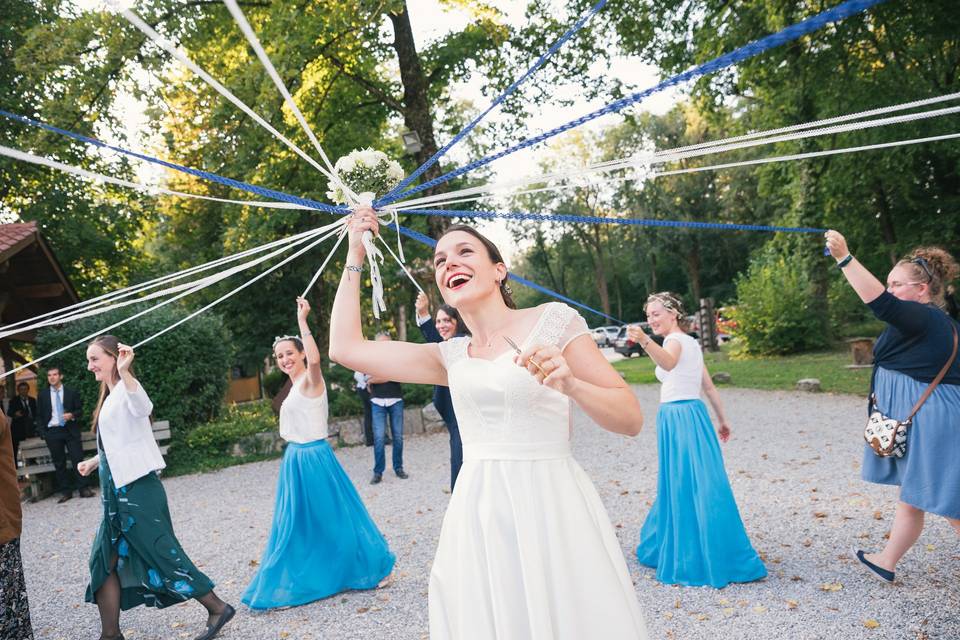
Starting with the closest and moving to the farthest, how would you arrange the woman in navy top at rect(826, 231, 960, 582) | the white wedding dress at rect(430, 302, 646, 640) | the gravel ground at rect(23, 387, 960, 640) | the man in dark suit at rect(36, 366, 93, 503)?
1. the white wedding dress at rect(430, 302, 646, 640)
2. the woman in navy top at rect(826, 231, 960, 582)
3. the gravel ground at rect(23, 387, 960, 640)
4. the man in dark suit at rect(36, 366, 93, 503)

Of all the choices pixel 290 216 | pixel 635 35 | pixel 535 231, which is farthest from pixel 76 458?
pixel 535 231

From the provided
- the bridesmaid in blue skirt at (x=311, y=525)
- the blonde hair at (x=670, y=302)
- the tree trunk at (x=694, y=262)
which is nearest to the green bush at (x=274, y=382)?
the bridesmaid in blue skirt at (x=311, y=525)

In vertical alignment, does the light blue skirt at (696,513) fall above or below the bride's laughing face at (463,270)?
below

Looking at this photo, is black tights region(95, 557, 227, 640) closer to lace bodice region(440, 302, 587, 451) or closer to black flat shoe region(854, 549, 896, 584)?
lace bodice region(440, 302, 587, 451)

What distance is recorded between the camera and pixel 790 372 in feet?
65.3

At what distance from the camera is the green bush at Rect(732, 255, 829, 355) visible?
24.1m

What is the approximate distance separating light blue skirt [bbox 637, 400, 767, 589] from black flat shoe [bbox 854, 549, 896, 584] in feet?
2.14

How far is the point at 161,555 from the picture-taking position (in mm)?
4688

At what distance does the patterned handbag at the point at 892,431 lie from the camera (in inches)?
169

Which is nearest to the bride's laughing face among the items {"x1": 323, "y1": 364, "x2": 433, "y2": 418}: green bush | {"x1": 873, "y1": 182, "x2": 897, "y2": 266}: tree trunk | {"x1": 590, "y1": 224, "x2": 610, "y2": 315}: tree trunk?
{"x1": 323, "y1": 364, "x2": 433, "y2": 418}: green bush

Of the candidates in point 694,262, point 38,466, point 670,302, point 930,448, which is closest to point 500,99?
point 670,302

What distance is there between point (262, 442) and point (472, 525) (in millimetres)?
12049

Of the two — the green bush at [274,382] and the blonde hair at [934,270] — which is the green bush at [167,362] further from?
the blonde hair at [934,270]

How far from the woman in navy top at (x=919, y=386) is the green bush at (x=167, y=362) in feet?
39.1
